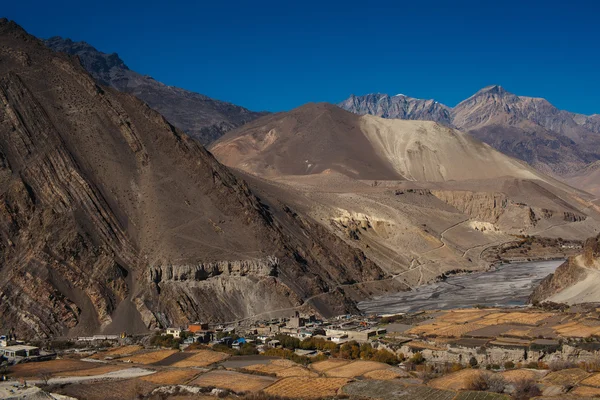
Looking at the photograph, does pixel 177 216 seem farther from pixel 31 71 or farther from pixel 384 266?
pixel 384 266

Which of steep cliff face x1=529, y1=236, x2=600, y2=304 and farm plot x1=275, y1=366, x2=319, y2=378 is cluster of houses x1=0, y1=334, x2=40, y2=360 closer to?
farm plot x1=275, y1=366, x2=319, y2=378

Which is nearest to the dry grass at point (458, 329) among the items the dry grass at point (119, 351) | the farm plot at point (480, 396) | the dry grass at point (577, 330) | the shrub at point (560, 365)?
the dry grass at point (577, 330)

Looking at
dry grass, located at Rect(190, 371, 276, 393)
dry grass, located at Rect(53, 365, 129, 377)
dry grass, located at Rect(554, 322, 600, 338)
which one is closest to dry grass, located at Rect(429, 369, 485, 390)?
dry grass, located at Rect(190, 371, 276, 393)

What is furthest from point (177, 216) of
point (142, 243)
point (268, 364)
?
point (268, 364)

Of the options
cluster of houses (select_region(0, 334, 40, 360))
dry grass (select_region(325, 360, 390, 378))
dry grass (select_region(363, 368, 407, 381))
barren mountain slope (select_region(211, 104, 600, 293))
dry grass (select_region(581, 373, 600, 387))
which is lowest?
dry grass (select_region(581, 373, 600, 387))

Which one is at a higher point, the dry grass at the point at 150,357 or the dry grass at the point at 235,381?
the dry grass at the point at 150,357

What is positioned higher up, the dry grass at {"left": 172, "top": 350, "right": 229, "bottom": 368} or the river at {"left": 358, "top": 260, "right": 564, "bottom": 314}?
the river at {"left": 358, "top": 260, "right": 564, "bottom": 314}

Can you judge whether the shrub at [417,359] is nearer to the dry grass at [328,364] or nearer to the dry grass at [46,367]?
the dry grass at [328,364]

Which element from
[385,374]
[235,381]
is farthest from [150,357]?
[385,374]
